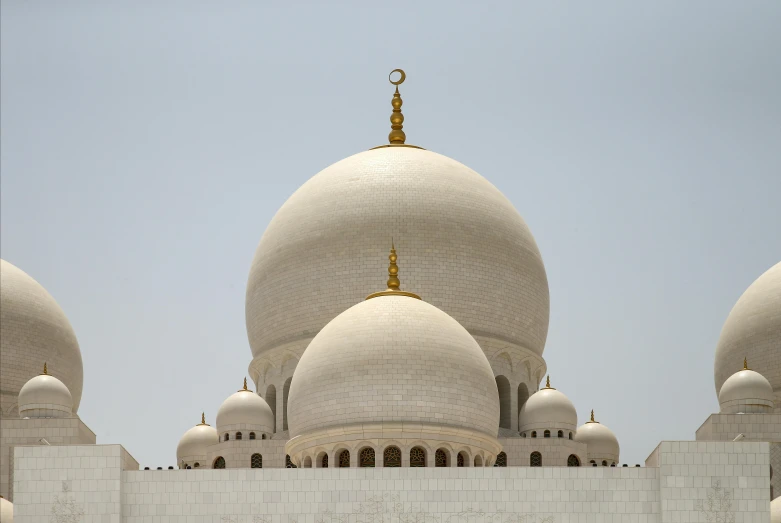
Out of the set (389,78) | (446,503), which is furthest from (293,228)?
(446,503)

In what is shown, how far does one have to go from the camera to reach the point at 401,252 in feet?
149

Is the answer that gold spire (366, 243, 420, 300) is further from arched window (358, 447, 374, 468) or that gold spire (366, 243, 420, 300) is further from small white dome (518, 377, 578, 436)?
small white dome (518, 377, 578, 436)

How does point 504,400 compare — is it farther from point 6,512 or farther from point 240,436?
point 6,512

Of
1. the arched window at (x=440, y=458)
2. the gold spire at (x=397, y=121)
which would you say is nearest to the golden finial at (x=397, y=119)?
the gold spire at (x=397, y=121)

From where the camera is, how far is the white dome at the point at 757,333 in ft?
154

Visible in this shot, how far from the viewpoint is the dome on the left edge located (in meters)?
46.5

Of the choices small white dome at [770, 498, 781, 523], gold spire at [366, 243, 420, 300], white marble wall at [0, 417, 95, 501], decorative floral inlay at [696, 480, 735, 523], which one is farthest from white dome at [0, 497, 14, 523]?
small white dome at [770, 498, 781, 523]

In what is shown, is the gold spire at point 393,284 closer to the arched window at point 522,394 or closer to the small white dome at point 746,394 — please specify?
the arched window at point 522,394

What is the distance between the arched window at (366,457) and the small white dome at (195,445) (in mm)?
9059

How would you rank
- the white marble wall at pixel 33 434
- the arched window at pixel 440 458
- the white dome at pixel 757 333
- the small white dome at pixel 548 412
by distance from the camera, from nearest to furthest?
the arched window at pixel 440 458
the white marble wall at pixel 33 434
the small white dome at pixel 548 412
the white dome at pixel 757 333

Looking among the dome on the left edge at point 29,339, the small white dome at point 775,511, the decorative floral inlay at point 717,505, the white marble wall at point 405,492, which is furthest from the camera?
the dome on the left edge at point 29,339

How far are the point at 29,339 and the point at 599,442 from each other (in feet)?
48.7

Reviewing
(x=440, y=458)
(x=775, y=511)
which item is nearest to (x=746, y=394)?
(x=775, y=511)

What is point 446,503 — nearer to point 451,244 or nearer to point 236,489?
point 236,489
